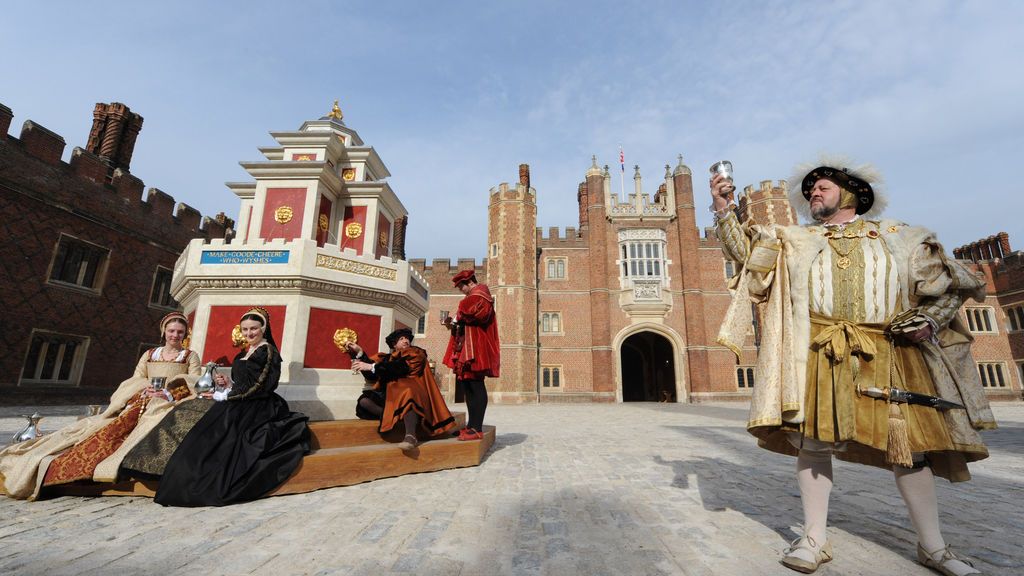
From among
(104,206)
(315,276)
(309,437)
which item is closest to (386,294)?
(315,276)

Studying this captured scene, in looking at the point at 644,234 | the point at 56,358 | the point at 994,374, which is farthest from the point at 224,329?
the point at 994,374

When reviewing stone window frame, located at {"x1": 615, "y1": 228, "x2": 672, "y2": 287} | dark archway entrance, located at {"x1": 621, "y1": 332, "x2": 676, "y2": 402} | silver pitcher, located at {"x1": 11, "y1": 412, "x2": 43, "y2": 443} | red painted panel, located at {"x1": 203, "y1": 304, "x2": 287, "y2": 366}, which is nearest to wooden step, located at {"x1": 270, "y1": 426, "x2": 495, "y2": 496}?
red painted panel, located at {"x1": 203, "y1": 304, "x2": 287, "y2": 366}

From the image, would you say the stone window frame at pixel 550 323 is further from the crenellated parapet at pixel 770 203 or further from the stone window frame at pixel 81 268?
the stone window frame at pixel 81 268

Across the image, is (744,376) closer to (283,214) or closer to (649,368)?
(649,368)

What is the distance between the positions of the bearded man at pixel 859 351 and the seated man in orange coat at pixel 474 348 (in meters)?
2.79

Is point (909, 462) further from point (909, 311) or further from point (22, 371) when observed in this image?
point (22, 371)

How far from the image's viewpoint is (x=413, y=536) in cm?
233

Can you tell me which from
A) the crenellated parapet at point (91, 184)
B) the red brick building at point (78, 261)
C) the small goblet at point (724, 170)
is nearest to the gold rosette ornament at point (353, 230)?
the small goblet at point (724, 170)

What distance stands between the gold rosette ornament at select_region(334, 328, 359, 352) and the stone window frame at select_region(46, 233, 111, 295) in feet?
43.8

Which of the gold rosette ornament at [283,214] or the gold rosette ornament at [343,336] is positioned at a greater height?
the gold rosette ornament at [283,214]

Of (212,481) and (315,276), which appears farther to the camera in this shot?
(315,276)

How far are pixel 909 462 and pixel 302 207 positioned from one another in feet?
22.4

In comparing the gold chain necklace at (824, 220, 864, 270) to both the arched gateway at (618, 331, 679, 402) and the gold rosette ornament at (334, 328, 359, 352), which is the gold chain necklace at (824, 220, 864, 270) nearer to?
the gold rosette ornament at (334, 328, 359, 352)

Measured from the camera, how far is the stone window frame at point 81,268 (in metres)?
12.2
